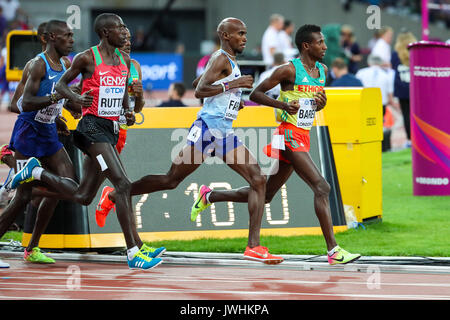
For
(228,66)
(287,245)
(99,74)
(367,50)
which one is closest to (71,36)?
(99,74)

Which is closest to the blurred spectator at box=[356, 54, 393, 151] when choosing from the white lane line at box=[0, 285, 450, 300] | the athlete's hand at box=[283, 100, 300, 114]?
the athlete's hand at box=[283, 100, 300, 114]

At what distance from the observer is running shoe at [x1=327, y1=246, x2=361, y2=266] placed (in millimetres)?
8102

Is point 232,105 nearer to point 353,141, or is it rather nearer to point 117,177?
point 117,177

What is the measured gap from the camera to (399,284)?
749cm

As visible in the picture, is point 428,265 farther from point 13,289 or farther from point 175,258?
point 13,289

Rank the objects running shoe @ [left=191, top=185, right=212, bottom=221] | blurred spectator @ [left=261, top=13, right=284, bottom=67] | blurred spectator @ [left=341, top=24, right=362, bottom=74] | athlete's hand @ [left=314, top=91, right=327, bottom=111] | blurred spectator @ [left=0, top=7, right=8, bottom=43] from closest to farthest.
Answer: athlete's hand @ [left=314, top=91, right=327, bottom=111], running shoe @ [left=191, top=185, right=212, bottom=221], blurred spectator @ [left=261, top=13, right=284, bottom=67], blurred spectator @ [left=341, top=24, right=362, bottom=74], blurred spectator @ [left=0, top=7, right=8, bottom=43]

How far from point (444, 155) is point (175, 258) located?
550 centimetres

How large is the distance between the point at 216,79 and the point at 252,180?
972mm

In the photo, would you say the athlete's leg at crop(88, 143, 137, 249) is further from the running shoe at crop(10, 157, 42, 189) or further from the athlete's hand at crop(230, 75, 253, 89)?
the athlete's hand at crop(230, 75, 253, 89)

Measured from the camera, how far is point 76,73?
26.5 ft

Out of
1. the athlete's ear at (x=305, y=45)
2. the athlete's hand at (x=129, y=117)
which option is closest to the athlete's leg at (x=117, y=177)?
the athlete's hand at (x=129, y=117)

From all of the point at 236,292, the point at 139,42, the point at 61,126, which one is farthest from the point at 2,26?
the point at 236,292

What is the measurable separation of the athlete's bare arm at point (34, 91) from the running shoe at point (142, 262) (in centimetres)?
162

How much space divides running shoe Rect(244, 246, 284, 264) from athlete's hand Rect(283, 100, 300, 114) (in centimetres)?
127
